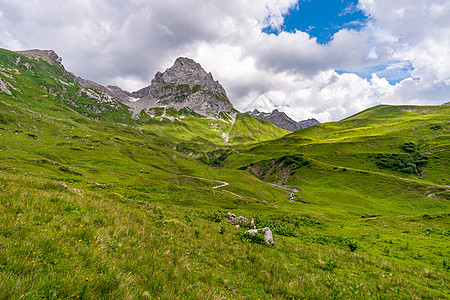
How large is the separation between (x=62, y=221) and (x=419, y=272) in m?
20.5

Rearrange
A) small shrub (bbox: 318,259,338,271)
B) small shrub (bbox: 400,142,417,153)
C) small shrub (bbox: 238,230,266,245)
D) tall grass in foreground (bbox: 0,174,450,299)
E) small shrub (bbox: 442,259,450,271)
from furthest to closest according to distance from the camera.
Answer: small shrub (bbox: 400,142,417,153) < small shrub (bbox: 442,259,450,271) < small shrub (bbox: 238,230,266,245) < small shrub (bbox: 318,259,338,271) < tall grass in foreground (bbox: 0,174,450,299)

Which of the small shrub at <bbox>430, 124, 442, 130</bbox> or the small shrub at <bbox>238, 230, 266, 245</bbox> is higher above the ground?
the small shrub at <bbox>430, 124, 442, 130</bbox>

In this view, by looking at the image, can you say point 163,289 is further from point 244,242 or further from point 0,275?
point 244,242

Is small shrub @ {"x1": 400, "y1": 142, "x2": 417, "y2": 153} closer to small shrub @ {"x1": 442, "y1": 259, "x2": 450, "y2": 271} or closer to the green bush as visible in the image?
the green bush

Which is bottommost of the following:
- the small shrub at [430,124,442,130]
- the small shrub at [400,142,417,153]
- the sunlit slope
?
the sunlit slope

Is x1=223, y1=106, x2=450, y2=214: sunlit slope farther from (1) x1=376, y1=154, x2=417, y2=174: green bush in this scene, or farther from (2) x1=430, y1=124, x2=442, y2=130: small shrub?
(1) x1=376, y1=154, x2=417, y2=174: green bush

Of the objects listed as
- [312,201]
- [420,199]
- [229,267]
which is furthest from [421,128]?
[229,267]

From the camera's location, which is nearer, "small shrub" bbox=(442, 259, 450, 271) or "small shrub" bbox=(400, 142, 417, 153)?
"small shrub" bbox=(442, 259, 450, 271)

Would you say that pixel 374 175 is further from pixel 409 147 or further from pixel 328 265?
pixel 328 265

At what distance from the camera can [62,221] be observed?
677 centimetres

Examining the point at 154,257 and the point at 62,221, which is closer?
the point at 154,257

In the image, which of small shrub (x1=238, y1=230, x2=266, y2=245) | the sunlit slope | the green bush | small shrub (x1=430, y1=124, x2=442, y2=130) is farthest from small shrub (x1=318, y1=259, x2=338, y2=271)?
small shrub (x1=430, y1=124, x2=442, y2=130)

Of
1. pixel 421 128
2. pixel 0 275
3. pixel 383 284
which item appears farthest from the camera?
pixel 421 128

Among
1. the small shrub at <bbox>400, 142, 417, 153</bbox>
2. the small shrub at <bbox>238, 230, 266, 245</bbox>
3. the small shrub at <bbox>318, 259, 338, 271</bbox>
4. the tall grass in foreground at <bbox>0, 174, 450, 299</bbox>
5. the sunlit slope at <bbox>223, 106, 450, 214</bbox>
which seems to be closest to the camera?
the tall grass in foreground at <bbox>0, 174, 450, 299</bbox>
